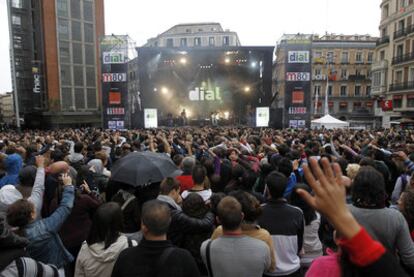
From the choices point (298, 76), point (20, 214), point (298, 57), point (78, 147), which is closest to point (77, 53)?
point (298, 57)

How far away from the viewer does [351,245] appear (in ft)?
3.65

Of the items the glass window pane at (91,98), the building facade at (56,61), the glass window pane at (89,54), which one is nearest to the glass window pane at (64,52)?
the building facade at (56,61)

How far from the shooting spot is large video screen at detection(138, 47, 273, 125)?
23359 millimetres

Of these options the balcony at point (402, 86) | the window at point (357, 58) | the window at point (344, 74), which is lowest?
the balcony at point (402, 86)

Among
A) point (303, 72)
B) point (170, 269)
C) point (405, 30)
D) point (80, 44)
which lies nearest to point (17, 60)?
point (80, 44)

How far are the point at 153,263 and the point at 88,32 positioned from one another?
40785 mm

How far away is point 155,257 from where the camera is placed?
2008 mm

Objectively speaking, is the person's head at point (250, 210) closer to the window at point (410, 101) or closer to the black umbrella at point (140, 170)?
the black umbrella at point (140, 170)

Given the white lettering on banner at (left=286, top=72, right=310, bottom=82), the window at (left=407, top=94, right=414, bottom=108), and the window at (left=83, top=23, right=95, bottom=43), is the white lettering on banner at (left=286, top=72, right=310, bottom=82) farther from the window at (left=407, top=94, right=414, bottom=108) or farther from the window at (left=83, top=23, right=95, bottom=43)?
the window at (left=83, top=23, right=95, bottom=43)

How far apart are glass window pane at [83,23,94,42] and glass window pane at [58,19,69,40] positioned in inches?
85.9

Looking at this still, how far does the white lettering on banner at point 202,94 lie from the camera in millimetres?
27359

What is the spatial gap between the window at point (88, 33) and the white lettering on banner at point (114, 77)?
1935cm

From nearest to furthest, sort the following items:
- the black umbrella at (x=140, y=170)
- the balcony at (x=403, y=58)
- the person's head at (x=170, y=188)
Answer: the person's head at (x=170, y=188)
the black umbrella at (x=140, y=170)
the balcony at (x=403, y=58)

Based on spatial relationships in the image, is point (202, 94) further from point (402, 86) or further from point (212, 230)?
point (212, 230)
